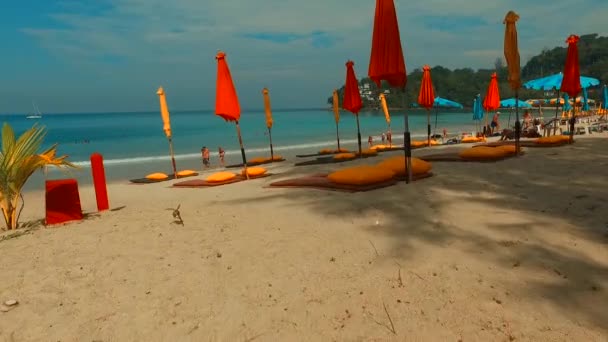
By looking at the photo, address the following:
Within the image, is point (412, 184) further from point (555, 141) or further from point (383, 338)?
point (555, 141)

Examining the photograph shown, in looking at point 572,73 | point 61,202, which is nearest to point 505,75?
point 572,73

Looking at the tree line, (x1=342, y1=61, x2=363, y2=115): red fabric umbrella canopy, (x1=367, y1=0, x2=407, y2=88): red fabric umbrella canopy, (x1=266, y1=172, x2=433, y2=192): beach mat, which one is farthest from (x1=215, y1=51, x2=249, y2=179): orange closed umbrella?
the tree line

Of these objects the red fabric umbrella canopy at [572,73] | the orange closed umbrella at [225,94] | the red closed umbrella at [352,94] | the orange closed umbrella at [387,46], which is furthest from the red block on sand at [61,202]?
the red fabric umbrella canopy at [572,73]

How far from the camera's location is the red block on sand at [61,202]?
5.18m

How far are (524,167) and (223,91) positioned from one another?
22.3 feet

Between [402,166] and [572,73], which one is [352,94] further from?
[402,166]

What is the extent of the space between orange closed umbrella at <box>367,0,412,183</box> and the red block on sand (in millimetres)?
4899

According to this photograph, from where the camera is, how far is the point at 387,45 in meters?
5.39

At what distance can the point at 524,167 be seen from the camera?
6.96 m

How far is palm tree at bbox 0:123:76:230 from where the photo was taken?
16.0 feet

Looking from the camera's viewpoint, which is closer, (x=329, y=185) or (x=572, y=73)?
(x=329, y=185)

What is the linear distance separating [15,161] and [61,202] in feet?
2.59

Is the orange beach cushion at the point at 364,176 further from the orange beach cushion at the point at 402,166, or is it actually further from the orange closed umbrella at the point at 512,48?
the orange closed umbrella at the point at 512,48

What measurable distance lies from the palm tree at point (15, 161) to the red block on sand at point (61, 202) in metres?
0.34
